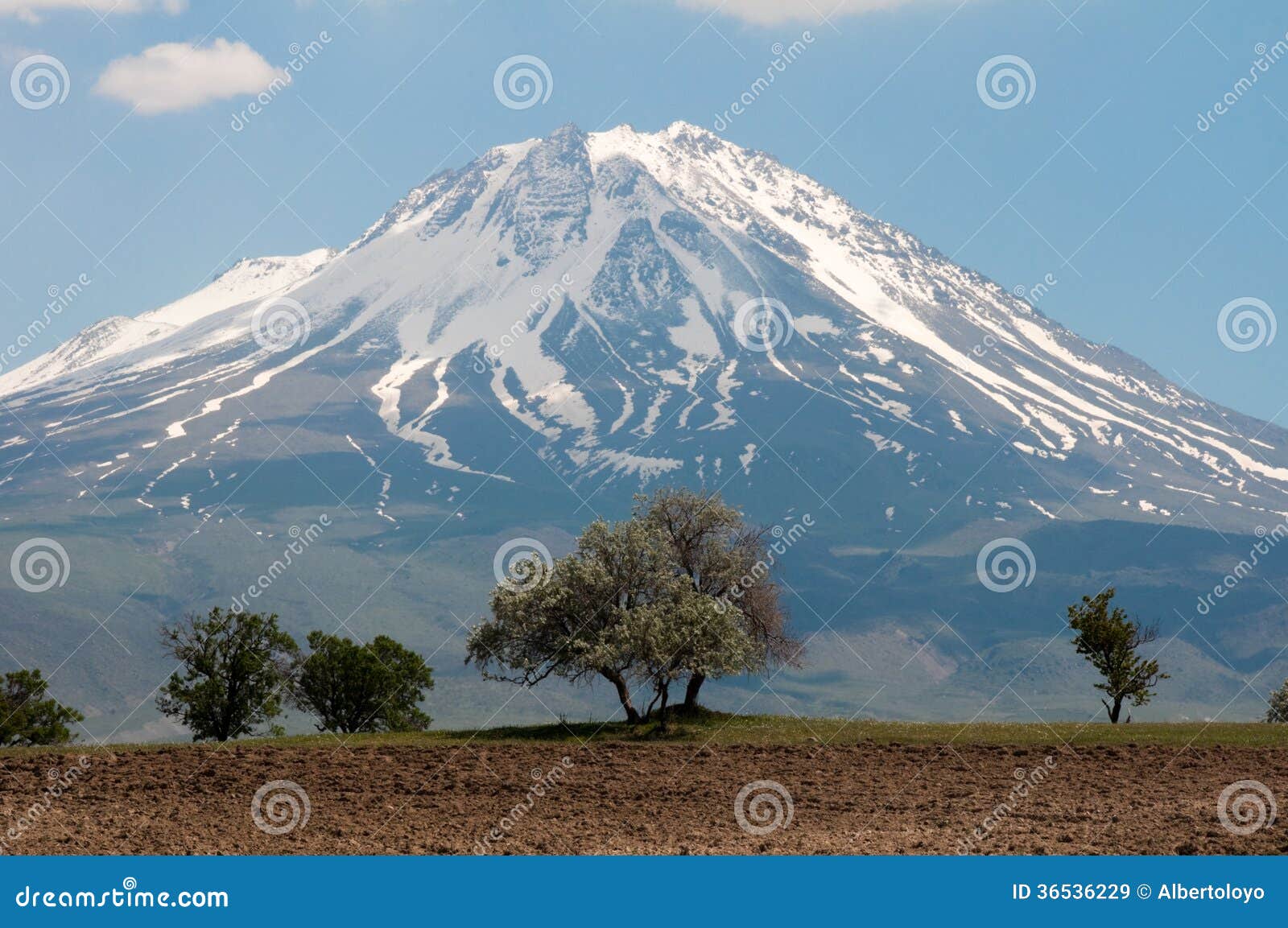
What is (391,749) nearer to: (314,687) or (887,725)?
(887,725)

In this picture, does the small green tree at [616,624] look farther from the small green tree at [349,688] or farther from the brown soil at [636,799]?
the small green tree at [349,688]

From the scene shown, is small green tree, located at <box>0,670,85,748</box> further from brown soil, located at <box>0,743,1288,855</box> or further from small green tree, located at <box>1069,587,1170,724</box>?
small green tree, located at <box>1069,587,1170,724</box>

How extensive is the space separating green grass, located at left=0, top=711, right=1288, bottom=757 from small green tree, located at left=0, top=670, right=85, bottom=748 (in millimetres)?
31029

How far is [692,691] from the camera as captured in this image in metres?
52.6

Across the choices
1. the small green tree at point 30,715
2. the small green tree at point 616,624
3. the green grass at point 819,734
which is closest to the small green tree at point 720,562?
the small green tree at point 616,624

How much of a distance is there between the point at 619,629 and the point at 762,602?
323 inches

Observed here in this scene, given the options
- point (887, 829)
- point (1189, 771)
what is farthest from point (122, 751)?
point (1189, 771)

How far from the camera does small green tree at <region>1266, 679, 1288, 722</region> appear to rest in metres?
79.2

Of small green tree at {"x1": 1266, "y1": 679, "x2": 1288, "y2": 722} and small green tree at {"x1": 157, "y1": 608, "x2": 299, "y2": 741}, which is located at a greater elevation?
small green tree at {"x1": 157, "y1": 608, "x2": 299, "y2": 741}

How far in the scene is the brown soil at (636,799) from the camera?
29875mm

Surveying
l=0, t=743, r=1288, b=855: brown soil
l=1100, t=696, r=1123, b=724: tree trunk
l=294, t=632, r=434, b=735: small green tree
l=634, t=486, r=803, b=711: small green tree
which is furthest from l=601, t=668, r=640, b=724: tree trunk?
l=294, t=632, r=434, b=735: small green tree

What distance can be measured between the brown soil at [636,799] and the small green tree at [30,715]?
3413cm

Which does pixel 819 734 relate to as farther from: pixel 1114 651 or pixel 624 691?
pixel 1114 651

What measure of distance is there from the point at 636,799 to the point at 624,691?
1464cm
